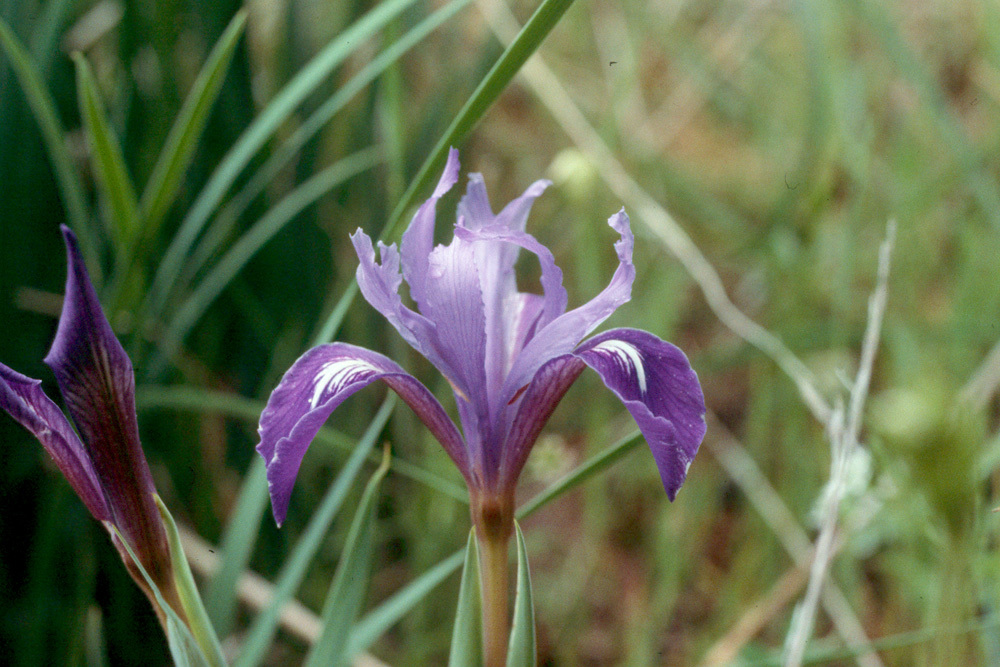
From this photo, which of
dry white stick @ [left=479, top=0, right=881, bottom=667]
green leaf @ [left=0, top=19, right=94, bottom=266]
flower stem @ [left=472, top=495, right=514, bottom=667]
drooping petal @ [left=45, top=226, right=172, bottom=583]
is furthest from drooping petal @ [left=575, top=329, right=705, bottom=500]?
green leaf @ [left=0, top=19, right=94, bottom=266]

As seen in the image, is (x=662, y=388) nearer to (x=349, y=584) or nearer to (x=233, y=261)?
(x=349, y=584)

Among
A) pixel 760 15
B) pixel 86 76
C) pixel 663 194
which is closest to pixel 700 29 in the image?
pixel 760 15

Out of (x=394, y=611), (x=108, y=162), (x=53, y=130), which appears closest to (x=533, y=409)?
(x=394, y=611)

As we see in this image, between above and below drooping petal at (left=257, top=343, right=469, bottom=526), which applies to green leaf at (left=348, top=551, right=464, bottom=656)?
below

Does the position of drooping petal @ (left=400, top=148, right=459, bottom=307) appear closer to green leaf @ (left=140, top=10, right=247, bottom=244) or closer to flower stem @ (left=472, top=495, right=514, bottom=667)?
flower stem @ (left=472, top=495, right=514, bottom=667)

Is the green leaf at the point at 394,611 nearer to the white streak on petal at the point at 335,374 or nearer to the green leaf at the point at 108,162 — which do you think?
the white streak on petal at the point at 335,374

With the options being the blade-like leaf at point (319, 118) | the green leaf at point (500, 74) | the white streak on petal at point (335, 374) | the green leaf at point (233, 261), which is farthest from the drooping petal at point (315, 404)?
the green leaf at point (233, 261)

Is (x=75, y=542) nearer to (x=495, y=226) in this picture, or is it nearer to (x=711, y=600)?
(x=495, y=226)
